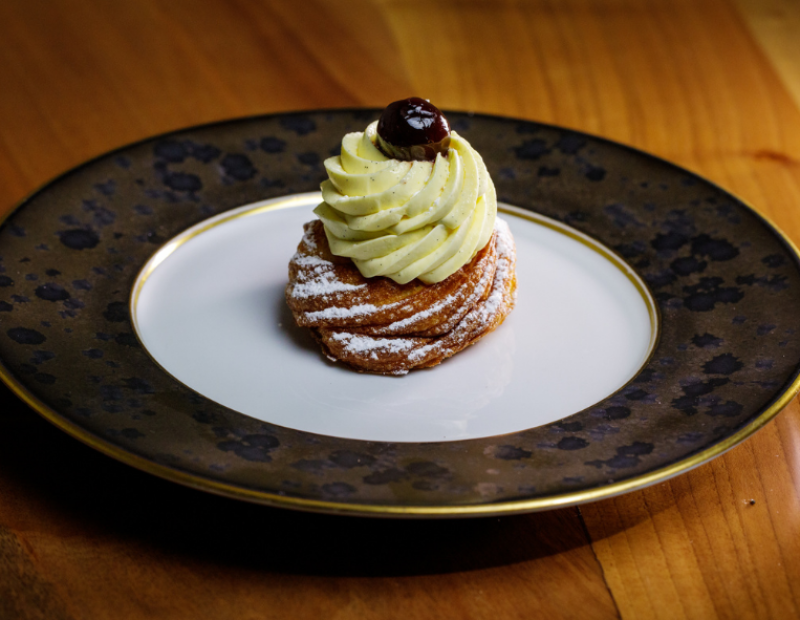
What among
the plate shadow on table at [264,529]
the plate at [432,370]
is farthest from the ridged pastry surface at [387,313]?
the plate shadow on table at [264,529]

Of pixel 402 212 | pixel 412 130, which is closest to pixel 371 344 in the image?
pixel 402 212

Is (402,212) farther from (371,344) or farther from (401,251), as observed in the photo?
(371,344)

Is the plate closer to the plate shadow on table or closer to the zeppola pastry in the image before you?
the plate shadow on table

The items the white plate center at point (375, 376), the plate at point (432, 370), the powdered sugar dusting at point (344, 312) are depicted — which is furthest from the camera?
the powdered sugar dusting at point (344, 312)

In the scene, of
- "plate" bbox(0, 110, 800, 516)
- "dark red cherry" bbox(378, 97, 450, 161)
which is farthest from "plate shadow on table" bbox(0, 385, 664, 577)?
"dark red cherry" bbox(378, 97, 450, 161)

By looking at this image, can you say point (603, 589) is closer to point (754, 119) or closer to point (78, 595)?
Result: point (78, 595)

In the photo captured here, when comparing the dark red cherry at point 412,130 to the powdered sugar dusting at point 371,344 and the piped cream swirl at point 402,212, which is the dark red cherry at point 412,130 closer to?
the piped cream swirl at point 402,212

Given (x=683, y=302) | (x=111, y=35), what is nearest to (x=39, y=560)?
(x=683, y=302)
